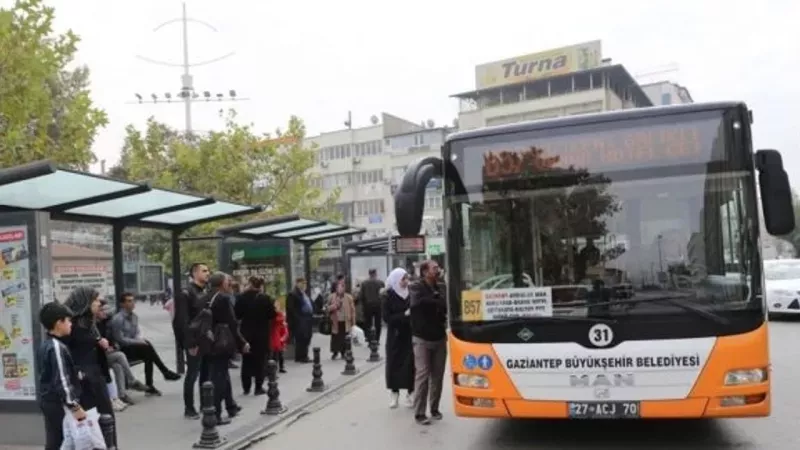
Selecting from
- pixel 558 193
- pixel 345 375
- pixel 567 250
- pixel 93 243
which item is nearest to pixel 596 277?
pixel 567 250

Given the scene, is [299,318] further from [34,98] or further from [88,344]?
[88,344]

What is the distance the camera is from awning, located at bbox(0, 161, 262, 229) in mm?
7590

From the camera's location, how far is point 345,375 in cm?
1279

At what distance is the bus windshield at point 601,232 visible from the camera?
20.2ft

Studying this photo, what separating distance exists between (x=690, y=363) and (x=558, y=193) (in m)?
1.74

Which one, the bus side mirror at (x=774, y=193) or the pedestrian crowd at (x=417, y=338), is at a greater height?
the bus side mirror at (x=774, y=193)

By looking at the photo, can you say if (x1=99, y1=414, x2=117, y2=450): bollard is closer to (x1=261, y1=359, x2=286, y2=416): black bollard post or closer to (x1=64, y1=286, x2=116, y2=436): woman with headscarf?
(x1=64, y1=286, x2=116, y2=436): woman with headscarf

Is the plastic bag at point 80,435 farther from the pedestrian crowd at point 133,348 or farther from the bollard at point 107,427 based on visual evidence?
the bollard at point 107,427

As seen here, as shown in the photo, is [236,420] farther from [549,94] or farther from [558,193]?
[549,94]

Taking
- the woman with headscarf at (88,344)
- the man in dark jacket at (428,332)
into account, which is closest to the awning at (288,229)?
the man in dark jacket at (428,332)

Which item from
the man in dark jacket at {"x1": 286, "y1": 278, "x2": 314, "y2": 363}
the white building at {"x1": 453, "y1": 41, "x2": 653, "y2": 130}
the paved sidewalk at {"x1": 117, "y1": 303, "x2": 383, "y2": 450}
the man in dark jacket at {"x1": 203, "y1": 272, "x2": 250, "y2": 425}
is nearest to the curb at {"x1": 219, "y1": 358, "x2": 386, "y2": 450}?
the paved sidewalk at {"x1": 117, "y1": 303, "x2": 383, "y2": 450}

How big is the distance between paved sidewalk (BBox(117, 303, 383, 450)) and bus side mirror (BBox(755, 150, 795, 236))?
553 cm

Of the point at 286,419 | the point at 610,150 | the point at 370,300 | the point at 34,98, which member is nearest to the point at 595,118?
the point at 610,150

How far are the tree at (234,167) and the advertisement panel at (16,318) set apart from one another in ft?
55.0
